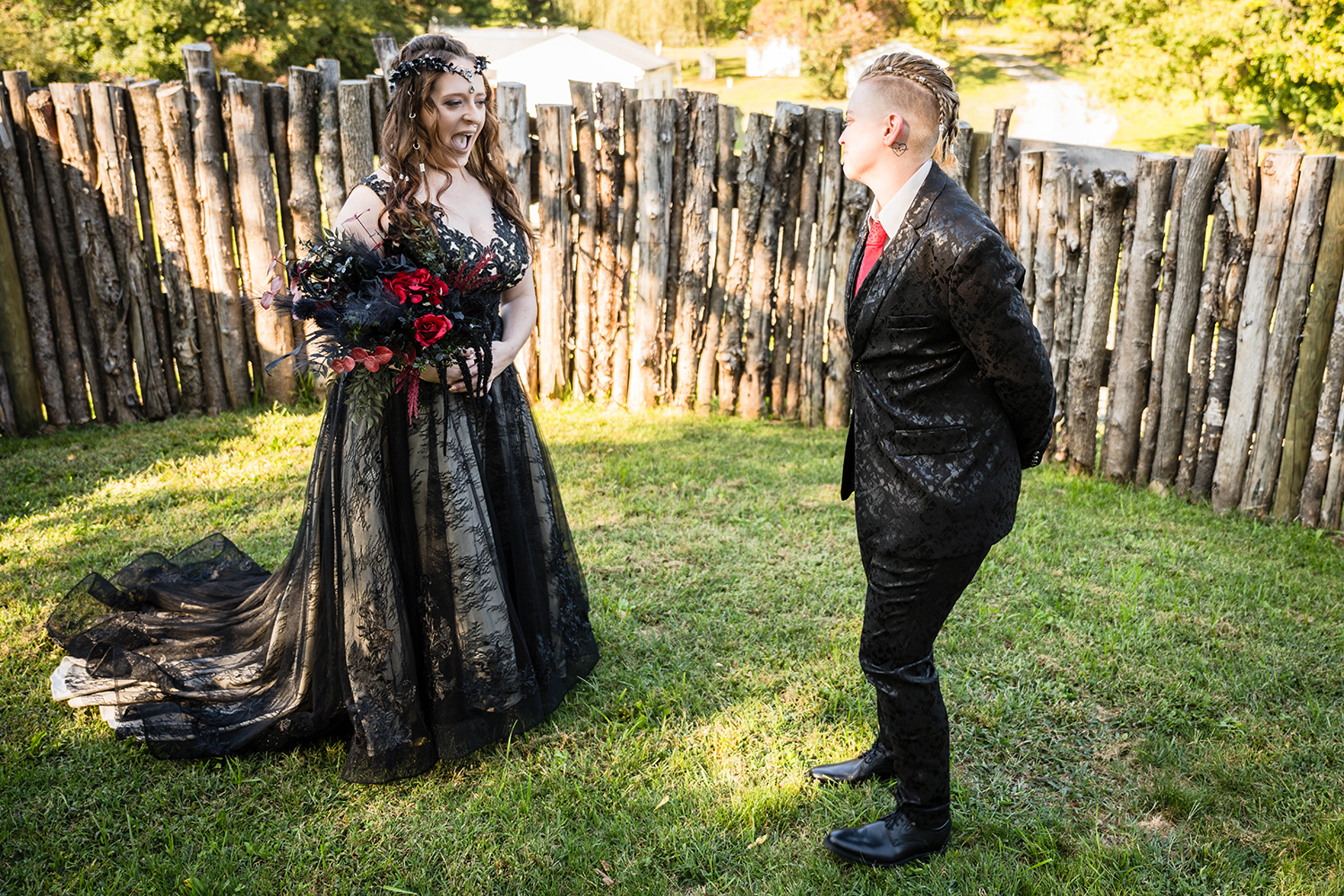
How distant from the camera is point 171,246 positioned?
6.46 meters

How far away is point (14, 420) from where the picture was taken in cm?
632

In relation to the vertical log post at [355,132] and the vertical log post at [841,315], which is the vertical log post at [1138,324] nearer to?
the vertical log post at [841,315]

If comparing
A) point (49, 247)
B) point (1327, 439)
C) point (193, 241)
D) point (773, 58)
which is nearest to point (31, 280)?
point (49, 247)

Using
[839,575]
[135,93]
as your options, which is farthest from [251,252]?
[839,575]

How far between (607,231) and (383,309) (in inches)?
161

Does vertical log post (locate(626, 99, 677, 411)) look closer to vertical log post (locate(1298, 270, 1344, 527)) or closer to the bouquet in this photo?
the bouquet

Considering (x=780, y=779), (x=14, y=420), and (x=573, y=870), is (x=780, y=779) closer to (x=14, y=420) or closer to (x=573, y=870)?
(x=573, y=870)

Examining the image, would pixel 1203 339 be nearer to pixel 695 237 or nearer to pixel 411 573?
pixel 695 237

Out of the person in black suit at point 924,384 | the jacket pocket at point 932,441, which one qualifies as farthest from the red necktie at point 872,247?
the jacket pocket at point 932,441

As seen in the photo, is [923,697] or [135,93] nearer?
[923,697]

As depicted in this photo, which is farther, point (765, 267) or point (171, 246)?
point (765, 267)

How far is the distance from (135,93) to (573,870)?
5855 millimetres

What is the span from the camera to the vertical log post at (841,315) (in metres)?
6.35
